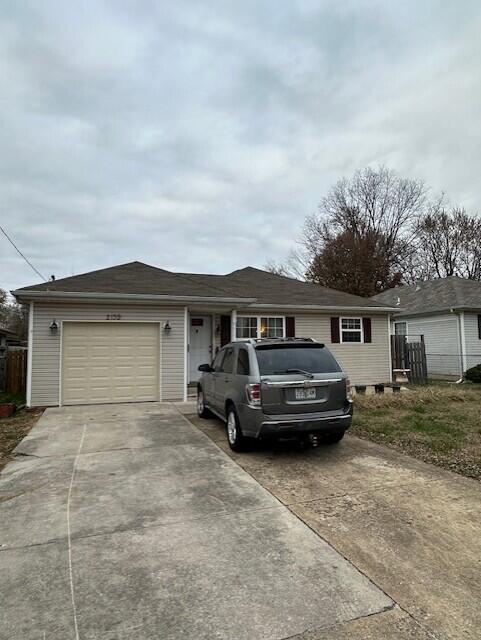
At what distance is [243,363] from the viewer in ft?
20.0

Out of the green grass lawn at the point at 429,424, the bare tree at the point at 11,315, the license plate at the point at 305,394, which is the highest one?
the bare tree at the point at 11,315

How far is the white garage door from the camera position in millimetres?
10367

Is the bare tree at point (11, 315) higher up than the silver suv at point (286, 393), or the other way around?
the bare tree at point (11, 315)

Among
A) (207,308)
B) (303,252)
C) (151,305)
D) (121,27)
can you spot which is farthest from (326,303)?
(303,252)

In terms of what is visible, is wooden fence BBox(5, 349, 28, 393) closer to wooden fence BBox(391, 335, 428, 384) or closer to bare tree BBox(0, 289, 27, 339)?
wooden fence BBox(391, 335, 428, 384)

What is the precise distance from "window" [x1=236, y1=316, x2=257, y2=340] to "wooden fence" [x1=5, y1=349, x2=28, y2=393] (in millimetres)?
7329

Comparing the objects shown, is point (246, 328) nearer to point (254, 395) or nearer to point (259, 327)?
point (259, 327)

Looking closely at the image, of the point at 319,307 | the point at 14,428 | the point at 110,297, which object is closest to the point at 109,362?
the point at 110,297

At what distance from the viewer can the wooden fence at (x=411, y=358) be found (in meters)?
15.1

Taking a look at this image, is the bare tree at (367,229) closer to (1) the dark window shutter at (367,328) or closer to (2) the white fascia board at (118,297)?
(1) the dark window shutter at (367,328)

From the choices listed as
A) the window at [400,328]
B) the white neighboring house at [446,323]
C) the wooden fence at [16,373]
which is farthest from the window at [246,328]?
the window at [400,328]

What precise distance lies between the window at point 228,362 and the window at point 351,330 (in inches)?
334

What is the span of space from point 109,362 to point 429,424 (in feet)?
25.3

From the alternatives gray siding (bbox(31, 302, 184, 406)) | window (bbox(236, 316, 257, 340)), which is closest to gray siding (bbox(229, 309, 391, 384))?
window (bbox(236, 316, 257, 340))
